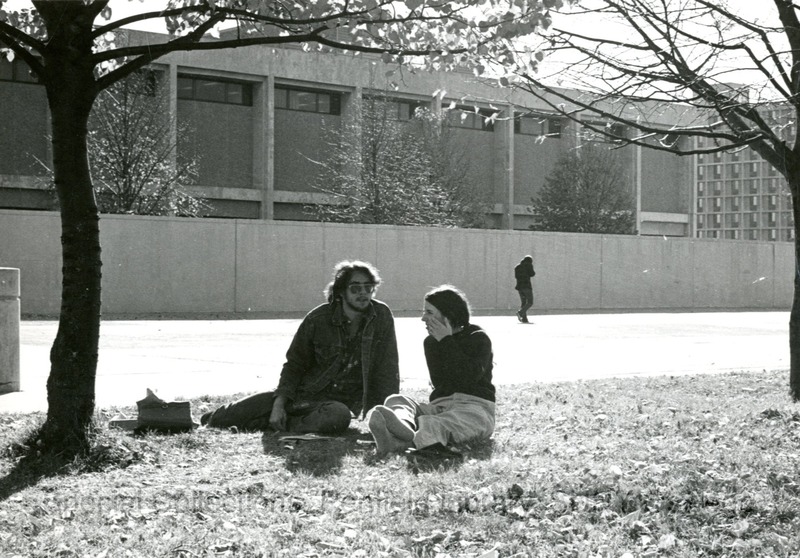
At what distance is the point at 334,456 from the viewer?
6.21m

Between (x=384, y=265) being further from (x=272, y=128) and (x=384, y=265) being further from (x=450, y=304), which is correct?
(x=450, y=304)

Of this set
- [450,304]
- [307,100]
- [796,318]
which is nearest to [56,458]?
[450,304]

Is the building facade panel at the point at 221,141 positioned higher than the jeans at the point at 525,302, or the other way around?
the building facade panel at the point at 221,141

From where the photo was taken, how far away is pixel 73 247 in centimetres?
607

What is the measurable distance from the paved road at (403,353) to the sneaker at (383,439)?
10.7 feet

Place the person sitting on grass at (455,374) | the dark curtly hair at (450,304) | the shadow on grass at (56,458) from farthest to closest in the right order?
the dark curtly hair at (450,304), the person sitting on grass at (455,374), the shadow on grass at (56,458)

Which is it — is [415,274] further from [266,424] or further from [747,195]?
[747,195]

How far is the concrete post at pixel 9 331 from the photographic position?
31.1ft

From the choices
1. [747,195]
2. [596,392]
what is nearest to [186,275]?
[596,392]

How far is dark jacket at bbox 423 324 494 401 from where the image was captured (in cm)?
679

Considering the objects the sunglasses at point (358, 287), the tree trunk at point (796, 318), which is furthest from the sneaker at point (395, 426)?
the tree trunk at point (796, 318)

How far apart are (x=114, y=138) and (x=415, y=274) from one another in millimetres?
10177

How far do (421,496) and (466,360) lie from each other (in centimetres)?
182

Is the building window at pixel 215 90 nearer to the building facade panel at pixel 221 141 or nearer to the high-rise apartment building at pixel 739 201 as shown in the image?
the building facade panel at pixel 221 141
